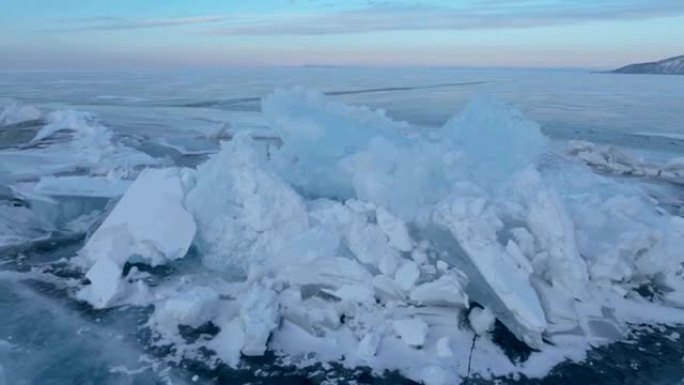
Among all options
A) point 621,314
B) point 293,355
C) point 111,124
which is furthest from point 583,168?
point 111,124

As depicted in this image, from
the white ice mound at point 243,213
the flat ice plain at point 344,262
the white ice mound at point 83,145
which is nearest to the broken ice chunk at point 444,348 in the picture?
the flat ice plain at point 344,262

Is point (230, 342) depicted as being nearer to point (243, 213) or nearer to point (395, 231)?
point (243, 213)

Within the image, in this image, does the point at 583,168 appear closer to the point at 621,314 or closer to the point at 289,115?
the point at 621,314

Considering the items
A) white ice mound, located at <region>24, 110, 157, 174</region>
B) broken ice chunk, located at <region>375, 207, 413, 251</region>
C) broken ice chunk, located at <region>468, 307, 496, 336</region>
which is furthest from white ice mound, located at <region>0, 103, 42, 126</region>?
broken ice chunk, located at <region>468, 307, 496, 336</region>

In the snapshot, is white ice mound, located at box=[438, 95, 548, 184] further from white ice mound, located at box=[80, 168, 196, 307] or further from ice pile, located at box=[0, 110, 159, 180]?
ice pile, located at box=[0, 110, 159, 180]

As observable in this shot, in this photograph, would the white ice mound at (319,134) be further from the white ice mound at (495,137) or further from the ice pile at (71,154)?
the ice pile at (71,154)

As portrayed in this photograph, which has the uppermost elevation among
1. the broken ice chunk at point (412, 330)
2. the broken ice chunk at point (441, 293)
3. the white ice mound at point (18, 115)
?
the white ice mound at point (18, 115)
